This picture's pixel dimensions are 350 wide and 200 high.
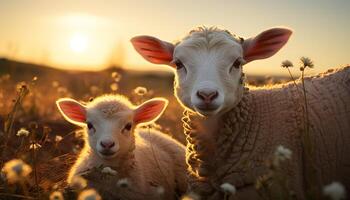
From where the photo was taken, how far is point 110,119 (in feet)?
20.7

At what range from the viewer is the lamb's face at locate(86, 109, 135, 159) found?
233 inches

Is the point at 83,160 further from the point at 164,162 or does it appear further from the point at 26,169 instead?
the point at 26,169

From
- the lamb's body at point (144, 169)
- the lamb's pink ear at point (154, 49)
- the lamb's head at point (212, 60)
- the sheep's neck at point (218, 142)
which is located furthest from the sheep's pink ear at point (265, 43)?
the lamb's body at point (144, 169)

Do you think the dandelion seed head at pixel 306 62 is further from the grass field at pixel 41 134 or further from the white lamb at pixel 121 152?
the grass field at pixel 41 134

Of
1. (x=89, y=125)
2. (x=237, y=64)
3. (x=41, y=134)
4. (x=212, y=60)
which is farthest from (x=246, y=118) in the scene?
(x=41, y=134)

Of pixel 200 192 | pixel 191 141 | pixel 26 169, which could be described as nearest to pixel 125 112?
pixel 191 141

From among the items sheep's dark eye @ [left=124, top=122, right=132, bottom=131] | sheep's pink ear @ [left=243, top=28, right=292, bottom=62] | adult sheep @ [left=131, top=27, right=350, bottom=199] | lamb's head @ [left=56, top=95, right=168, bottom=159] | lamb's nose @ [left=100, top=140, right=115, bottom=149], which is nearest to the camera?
adult sheep @ [left=131, top=27, right=350, bottom=199]

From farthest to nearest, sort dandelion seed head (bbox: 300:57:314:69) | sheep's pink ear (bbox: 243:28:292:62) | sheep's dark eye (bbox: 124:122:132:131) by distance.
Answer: sheep's dark eye (bbox: 124:122:132:131), sheep's pink ear (bbox: 243:28:292:62), dandelion seed head (bbox: 300:57:314:69)

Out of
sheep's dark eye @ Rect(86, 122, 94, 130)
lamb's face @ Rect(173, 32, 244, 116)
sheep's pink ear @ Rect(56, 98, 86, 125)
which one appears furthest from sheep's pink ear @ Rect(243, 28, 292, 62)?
sheep's pink ear @ Rect(56, 98, 86, 125)

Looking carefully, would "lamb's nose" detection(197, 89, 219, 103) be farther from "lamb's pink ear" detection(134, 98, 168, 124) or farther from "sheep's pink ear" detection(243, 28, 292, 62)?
"lamb's pink ear" detection(134, 98, 168, 124)

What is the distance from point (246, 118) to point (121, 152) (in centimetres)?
160

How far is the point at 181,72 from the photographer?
5.48 metres

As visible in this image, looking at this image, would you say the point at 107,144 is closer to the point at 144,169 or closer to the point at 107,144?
the point at 107,144

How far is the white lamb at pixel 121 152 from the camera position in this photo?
6.04 metres
